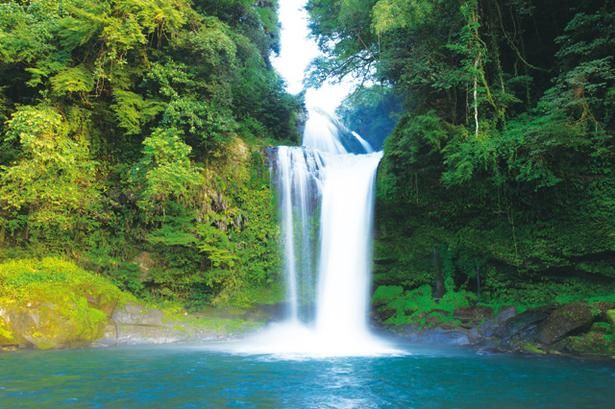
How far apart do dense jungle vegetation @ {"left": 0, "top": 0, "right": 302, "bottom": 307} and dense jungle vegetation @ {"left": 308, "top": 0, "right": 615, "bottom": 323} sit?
448 centimetres

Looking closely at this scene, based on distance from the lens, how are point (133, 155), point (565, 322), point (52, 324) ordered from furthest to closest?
point (133, 155), point (52, 324), point (565, 322)

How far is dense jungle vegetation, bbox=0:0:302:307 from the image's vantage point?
12500mm

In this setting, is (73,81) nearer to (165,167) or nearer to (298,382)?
(165,167)

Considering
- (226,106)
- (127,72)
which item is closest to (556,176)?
(226,106)

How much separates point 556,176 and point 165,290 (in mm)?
11085

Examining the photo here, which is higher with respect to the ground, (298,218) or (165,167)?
(165,167)

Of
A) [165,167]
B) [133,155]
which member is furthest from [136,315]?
[133,155]

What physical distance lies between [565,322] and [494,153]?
13.3 ft

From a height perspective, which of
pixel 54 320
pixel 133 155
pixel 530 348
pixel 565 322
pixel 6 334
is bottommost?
pixel 530 348

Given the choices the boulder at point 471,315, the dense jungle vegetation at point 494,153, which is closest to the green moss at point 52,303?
the dense jungle vegetation at point 494,153

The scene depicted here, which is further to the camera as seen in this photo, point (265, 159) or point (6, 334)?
point (265, 159)

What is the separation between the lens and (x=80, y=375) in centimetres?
730

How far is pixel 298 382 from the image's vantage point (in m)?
6.89

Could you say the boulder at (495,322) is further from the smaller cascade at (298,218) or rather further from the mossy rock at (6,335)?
the mossy rock at (6,335)
